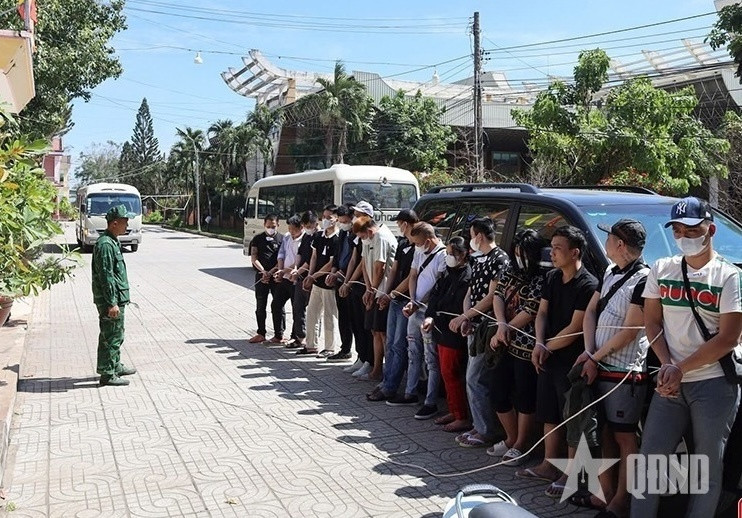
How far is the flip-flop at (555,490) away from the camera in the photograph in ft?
14.9

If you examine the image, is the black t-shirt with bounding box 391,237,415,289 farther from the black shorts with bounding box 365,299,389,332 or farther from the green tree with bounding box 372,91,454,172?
the green tree with bounding box 372,91,454,172

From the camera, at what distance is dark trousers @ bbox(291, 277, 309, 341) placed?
30.8 ft

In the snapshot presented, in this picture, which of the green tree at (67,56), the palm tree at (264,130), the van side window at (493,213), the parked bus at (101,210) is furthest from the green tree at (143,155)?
the van side window at (493,213)

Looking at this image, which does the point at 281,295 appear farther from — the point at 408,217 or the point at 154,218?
the point at 154,218

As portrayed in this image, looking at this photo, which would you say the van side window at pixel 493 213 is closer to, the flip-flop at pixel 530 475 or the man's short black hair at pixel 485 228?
the man's short black hair at pixel 485 228

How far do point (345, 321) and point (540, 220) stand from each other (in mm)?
3753

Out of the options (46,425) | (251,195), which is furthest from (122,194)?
(46,425)

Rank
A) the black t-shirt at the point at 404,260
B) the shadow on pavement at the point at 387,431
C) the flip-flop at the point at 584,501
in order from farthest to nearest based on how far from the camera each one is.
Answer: the black t-shirt at the point at 404,260
the shadow on pavement at the point at 387,431
the flip-flop at the point at 584,501

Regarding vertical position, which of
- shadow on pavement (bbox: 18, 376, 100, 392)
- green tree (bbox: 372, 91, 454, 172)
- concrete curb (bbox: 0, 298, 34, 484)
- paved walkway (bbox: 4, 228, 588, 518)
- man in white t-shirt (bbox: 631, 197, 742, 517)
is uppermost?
green tree (bbox: 372, 91, 454, 172)

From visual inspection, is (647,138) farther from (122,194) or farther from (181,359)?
(122,194)

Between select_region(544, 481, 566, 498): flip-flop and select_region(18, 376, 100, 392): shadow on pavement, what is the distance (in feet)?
16.5

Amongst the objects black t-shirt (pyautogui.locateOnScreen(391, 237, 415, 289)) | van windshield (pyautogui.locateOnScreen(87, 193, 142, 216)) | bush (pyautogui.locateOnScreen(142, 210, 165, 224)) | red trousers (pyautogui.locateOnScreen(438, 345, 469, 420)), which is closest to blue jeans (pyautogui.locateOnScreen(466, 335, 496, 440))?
red trousers (pyautogui.locateOnScreen(438, 345, 469, 420))

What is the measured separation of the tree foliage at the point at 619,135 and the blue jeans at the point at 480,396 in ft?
62.6

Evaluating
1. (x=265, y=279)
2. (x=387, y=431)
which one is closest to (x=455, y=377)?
(x=387, y=431)
